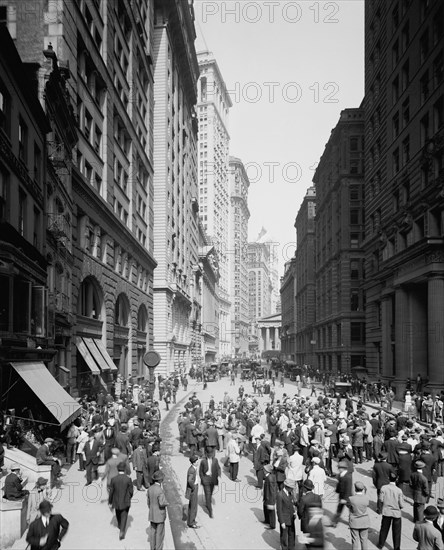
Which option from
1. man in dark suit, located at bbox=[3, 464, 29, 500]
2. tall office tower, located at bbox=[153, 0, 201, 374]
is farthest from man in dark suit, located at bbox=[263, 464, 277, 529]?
tall office tower, located at bbox=[153, 0, 201, 374]

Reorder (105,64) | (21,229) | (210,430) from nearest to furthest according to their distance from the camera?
(210,430) → (21,229) → (105,64)

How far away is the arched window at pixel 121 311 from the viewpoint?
147ft

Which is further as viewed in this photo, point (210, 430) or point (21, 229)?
point (21, 229)

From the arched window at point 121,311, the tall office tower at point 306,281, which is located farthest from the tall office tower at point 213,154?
the arched window at point 121,311

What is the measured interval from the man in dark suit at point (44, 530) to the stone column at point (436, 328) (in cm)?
3043

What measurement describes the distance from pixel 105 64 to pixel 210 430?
97.3 feet

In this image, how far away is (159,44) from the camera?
232 ft

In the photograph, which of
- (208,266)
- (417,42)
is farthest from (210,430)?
(208,266)

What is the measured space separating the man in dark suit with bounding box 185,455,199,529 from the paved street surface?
24 centimetres

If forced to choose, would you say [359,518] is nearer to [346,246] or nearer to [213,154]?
[346,246]

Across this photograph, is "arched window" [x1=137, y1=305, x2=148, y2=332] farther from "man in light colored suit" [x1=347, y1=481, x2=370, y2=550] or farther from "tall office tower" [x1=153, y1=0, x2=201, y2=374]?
"man in light colored suit" [x1=347, y1=481, x2=370, y2=550]

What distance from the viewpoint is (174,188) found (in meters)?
76.1

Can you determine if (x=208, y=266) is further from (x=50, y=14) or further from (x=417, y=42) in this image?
(x=50, y=14)

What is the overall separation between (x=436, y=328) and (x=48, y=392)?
83.5 ft
